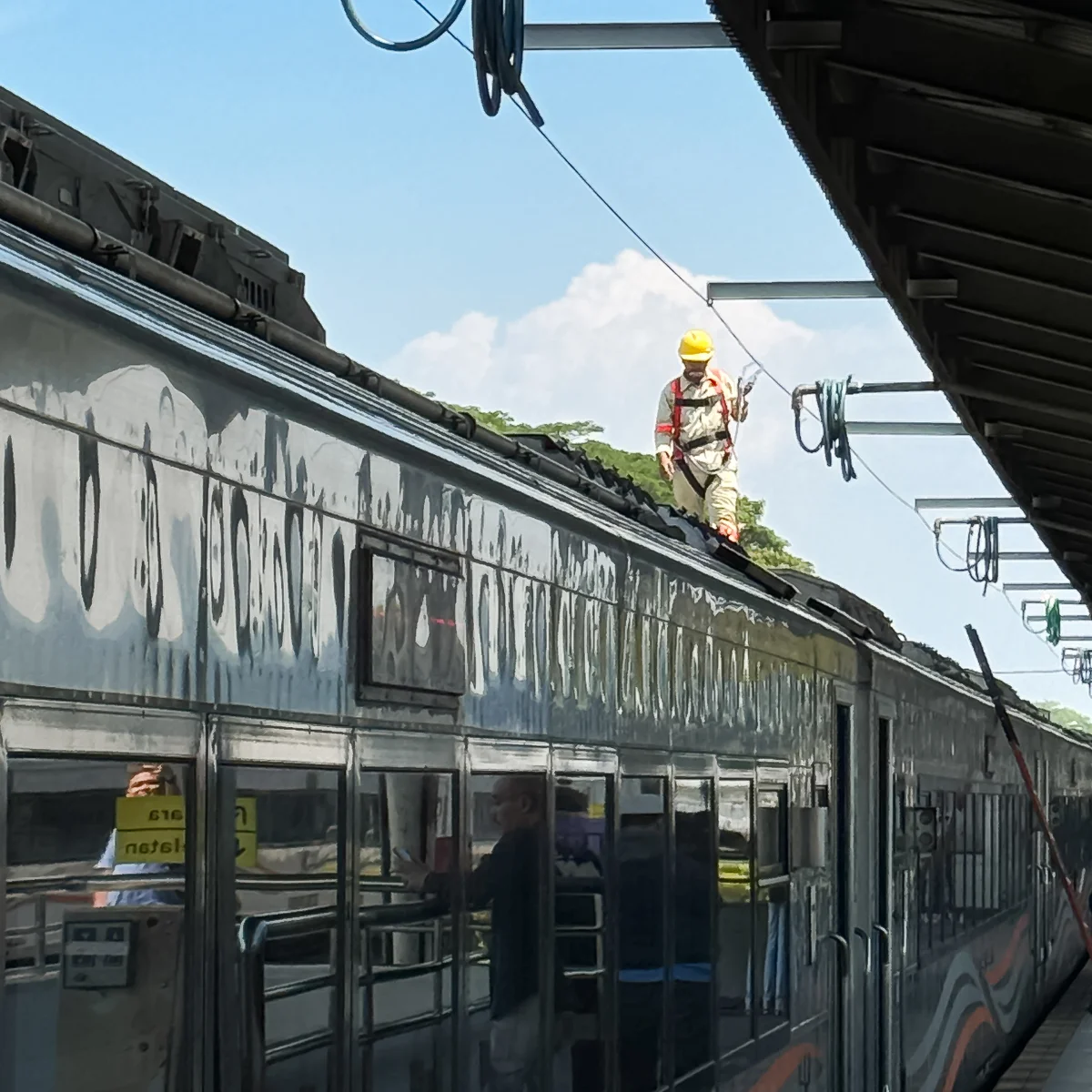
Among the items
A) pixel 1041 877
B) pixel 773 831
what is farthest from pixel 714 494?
pixel 1041 877

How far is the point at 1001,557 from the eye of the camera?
22.7m

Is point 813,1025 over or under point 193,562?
under

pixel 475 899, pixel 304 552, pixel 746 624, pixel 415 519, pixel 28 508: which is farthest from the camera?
pixel 746 624

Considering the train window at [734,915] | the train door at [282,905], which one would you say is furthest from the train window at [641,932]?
the train door at [282,905]

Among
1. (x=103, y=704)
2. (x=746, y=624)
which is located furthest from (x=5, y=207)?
(x=746, y=624)

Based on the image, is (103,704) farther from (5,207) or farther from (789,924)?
(789,924)

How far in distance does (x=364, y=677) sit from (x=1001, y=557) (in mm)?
19617

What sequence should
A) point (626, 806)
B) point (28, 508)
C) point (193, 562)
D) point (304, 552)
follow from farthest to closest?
point (626, 806) → point (304, 552) → point (193, 562) → point (28, 508)

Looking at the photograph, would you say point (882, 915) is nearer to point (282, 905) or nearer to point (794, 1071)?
point (794, 1071)

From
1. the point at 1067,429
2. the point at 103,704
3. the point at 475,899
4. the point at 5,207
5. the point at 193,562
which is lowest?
the point at 475,899

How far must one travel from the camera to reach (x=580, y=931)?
16.6ft

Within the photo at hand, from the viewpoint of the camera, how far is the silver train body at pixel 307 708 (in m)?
2.71

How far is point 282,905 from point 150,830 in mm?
470

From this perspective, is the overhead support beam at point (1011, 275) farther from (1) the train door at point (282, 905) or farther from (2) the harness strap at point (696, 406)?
(2) the harness strap at point (696, 406)
